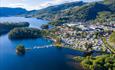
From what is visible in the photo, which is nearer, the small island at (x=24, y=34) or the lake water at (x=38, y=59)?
the lake water at (x=38, y=59)

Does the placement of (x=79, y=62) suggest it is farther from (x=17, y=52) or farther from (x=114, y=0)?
(x=114, y=0)

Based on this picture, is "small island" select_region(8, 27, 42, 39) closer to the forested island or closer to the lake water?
the forested island

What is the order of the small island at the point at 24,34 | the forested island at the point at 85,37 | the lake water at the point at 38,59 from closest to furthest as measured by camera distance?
the lake water at the point at 38,59
the forested island at the point at 85,37
the small island at the point at 24,34

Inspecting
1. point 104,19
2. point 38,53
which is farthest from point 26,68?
point 104,19

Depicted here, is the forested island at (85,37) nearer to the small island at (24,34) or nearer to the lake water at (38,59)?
the small island at (24,34)

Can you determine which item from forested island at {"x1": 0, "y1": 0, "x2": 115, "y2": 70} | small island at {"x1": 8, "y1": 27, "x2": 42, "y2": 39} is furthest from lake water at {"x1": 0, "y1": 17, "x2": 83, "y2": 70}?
small island at {"x1": 8, "y1": 27, "x2": 42, "y2": 39}

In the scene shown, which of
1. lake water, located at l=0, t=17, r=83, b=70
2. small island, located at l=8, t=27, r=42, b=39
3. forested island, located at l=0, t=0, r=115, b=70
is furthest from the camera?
small island, located at l=8, t=27, r=42, b=39

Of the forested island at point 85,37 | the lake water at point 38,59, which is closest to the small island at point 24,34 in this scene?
the forested island at point 85,37

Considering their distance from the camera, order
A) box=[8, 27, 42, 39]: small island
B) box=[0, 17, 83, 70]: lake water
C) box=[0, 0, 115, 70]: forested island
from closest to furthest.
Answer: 1. box=[0, 17, 83, 70]: lake water
2. box=[0, 0, 115, 70]: forested island
3. box=[8, 27, 42, 39]: small island

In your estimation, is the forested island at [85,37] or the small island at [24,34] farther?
the small island at [24,34]

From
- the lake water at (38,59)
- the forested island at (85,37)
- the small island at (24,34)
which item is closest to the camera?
the lake water at (38,59)

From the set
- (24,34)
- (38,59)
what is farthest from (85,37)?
(38,59)
